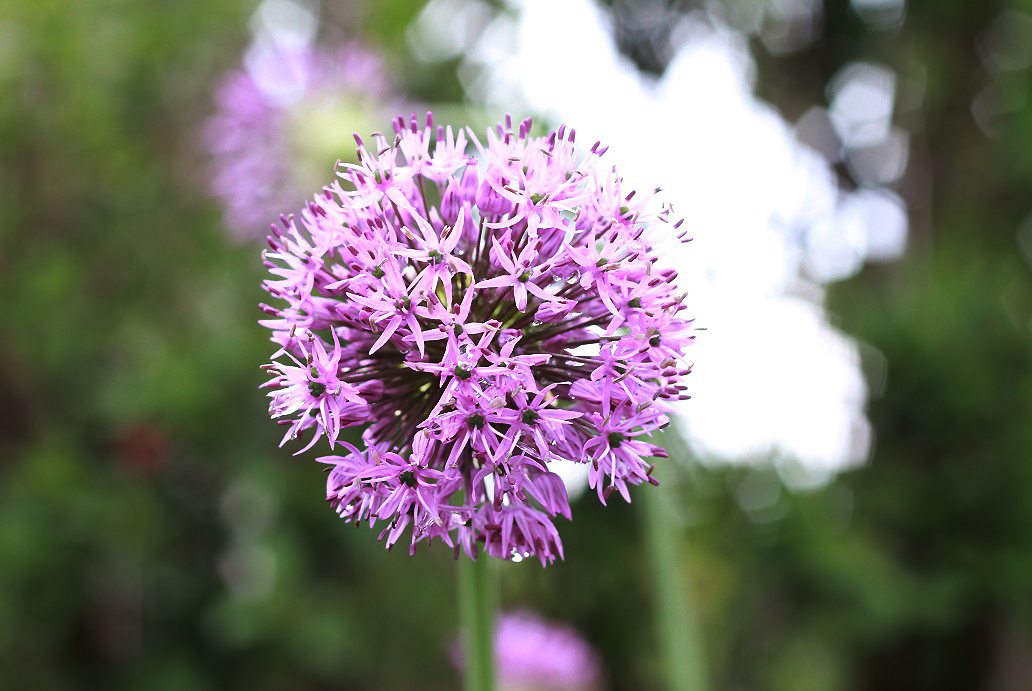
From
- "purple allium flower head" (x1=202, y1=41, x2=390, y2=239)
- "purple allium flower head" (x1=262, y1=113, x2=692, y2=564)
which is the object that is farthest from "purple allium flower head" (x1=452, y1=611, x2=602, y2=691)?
"purple allium flower head" (x1=202, y1=41, x2=390, y2=239)

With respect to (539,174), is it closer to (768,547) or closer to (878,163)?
(768,547)

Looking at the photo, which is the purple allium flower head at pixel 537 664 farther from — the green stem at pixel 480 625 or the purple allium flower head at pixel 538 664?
the green stem at pixel 480 625

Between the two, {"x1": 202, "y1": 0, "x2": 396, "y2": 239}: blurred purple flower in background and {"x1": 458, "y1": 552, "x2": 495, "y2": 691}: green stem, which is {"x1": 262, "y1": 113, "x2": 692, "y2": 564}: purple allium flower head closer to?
{"x1": 458, "y1": 552, "x2": 495, "y2": 691}: green stem

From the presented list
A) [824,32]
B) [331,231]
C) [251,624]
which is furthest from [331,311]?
[824,32]

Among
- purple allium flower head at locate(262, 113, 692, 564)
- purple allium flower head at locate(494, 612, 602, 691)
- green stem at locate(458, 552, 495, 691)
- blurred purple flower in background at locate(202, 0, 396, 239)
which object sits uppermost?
blurred purple flower in background at locate(202, 0, 396, 239)

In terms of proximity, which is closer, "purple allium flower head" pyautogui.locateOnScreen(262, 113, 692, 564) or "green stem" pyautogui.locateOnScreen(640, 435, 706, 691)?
"purple allium flower head" pyautogui.locateOnScreen(262, 113, 692, 564)

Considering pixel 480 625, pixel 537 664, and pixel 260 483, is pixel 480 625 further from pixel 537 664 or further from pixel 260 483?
pixel 260 483

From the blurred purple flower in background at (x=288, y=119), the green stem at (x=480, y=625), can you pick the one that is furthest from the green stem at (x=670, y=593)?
the blurred purple flower in background at (x=288, y=119)
